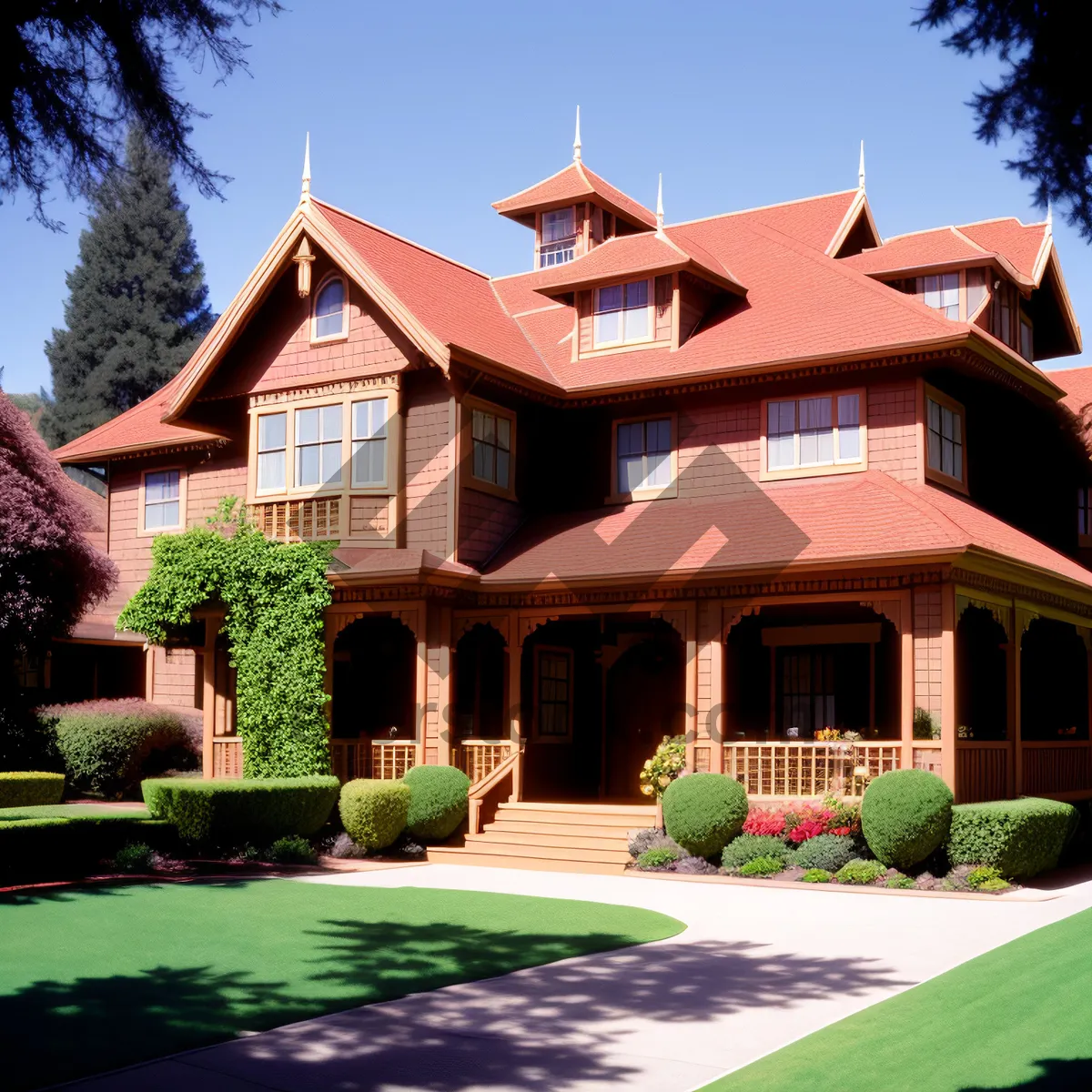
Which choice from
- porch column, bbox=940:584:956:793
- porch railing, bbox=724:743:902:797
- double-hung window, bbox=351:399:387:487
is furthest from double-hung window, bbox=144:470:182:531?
porch column, bbox=940:584:956:793

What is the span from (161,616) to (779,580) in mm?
9824

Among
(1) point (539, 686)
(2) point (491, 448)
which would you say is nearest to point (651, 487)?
(2) point (491, 448)

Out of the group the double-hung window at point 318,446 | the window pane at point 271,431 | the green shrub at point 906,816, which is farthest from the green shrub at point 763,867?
the window pane at point 271,431

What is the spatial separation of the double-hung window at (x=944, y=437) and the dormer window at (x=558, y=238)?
1143cm

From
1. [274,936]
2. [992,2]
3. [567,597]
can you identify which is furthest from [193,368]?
[992,2]

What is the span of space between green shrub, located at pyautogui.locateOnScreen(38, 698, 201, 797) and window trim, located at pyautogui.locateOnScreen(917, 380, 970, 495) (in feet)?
47.9

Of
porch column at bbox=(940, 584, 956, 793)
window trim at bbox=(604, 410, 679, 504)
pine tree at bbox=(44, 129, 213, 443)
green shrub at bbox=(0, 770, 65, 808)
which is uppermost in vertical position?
pine tree at bbox=(44, 129, 213, 443)

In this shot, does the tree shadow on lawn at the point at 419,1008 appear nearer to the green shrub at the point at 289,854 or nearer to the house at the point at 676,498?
the green shrub at the point at 289,854

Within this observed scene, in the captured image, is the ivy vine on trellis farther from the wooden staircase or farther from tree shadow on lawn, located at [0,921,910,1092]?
tree shadow on lawn, located at [0,921,910,1092]

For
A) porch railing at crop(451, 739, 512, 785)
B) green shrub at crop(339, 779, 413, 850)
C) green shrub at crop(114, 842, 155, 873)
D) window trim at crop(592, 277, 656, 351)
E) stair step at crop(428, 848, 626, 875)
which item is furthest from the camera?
window trim at crop(592, 277, 656, 351)

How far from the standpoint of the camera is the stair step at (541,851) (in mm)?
19344

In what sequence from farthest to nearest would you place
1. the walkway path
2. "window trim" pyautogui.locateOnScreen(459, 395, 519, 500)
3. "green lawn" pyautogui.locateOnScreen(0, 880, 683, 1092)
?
"window trim" pyautogui.locateOnScreen(459, 395, 519, 500) → "green lawn" pyautogui.locateOnScreen(0, 880, 683, 1092) → the walkway path

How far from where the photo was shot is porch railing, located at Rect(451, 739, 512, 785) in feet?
71.4

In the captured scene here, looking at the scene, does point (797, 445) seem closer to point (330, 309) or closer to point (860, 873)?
point (860, 873)
